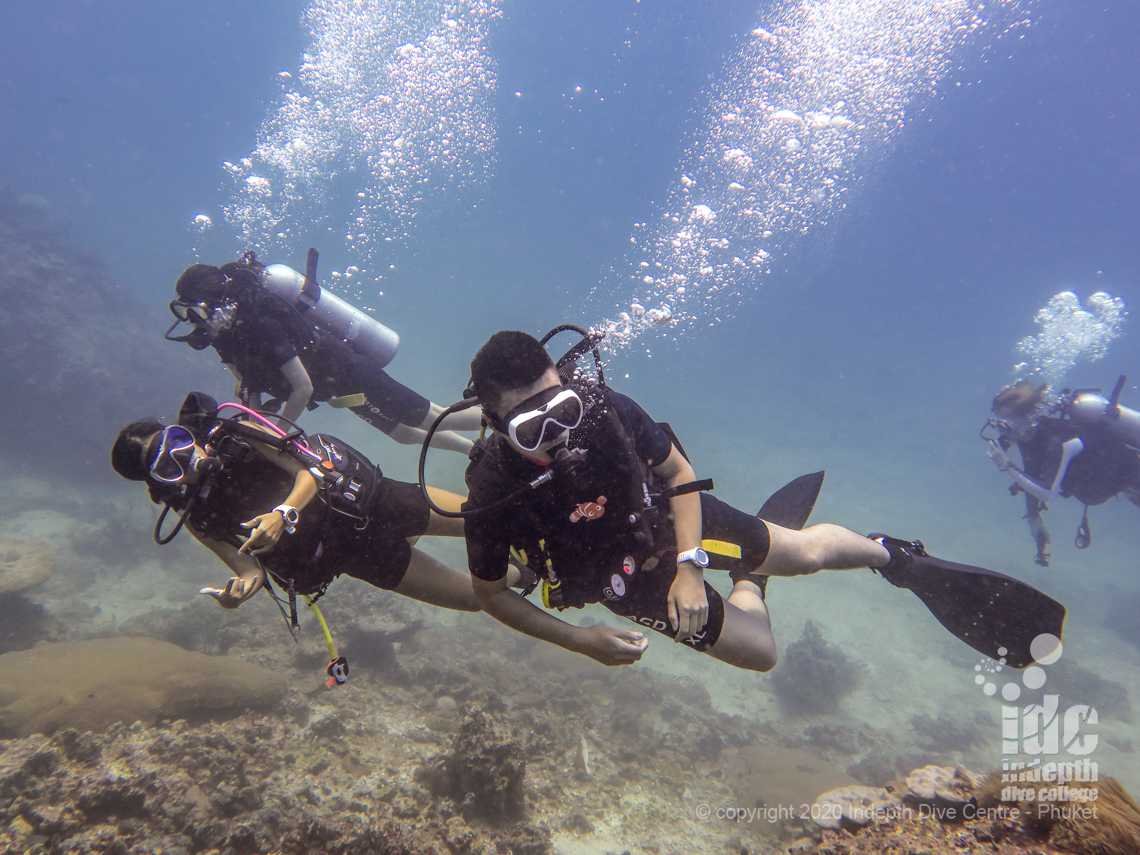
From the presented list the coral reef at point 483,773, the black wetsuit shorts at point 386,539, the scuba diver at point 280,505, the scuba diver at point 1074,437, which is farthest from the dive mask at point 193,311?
the scuba diver at point 1074,437

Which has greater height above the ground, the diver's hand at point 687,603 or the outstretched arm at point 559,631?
the diver's hand at point 687,603

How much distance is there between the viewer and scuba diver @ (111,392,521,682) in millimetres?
3230

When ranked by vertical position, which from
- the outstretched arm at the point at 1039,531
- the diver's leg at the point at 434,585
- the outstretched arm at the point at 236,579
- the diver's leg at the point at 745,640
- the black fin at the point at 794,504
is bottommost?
the outstretched arm at the point at 236,579

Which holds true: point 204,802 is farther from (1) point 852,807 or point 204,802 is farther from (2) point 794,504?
(2) point 794,504

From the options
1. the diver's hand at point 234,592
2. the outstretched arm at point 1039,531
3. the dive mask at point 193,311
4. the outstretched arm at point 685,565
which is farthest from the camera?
the outstretched arm at point 1039,531

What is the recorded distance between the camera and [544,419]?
2596mm

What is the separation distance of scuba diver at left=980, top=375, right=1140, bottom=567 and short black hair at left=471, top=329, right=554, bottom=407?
8.45m

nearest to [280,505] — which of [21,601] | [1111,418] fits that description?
[21,601]

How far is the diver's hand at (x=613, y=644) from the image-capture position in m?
2.80

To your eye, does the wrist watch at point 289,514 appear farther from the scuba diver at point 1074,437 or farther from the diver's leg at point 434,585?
the scuba diver at point 1074,437

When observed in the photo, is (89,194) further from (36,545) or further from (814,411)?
(814,411)

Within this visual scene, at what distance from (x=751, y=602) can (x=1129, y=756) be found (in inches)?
517

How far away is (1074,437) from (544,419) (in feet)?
32.2

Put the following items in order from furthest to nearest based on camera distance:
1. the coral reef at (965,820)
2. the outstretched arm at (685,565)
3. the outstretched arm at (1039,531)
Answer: the outstretched arm at (1039,531)
the outstretched arm at (685,565)
the coral reef at (965,820)
